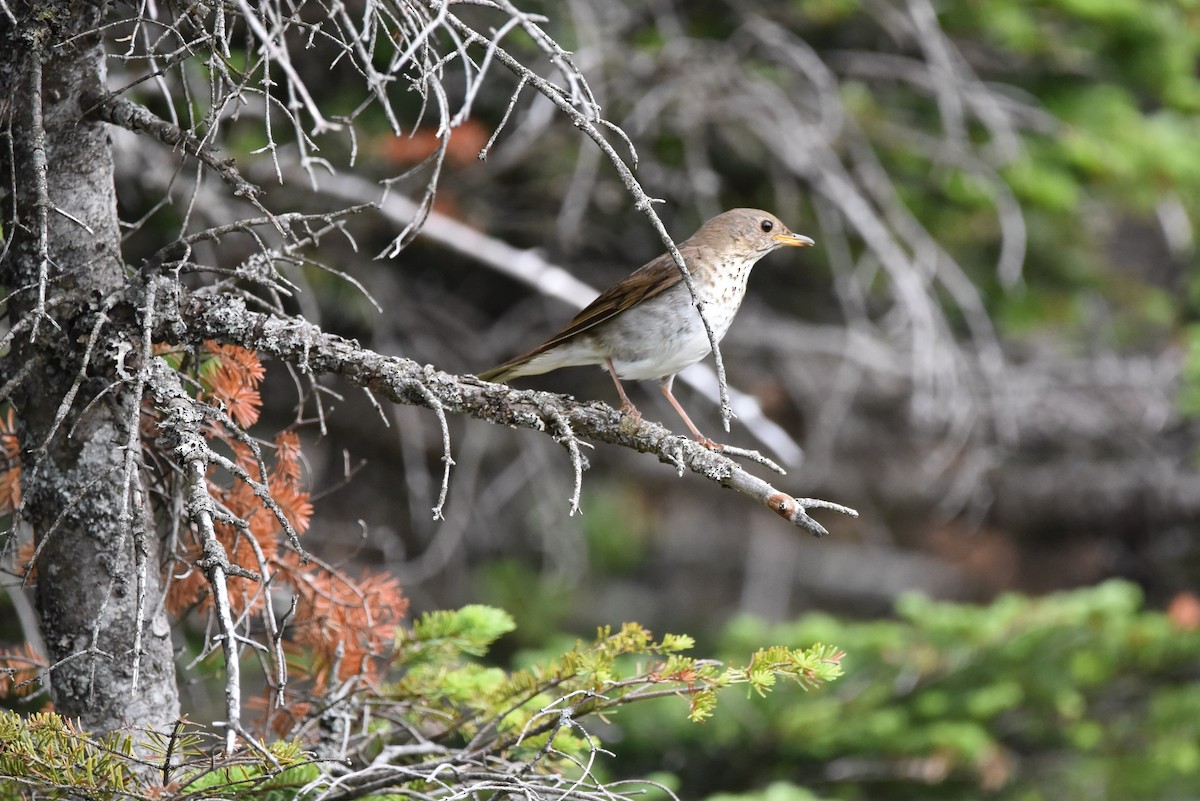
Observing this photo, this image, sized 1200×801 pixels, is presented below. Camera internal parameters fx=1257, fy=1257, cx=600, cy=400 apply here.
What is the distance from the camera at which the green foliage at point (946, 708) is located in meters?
4.82

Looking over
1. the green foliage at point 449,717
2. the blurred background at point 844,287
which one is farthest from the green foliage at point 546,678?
the blurred background at point 844,287

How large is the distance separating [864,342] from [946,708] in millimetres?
2043

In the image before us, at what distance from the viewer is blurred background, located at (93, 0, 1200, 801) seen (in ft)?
16.5

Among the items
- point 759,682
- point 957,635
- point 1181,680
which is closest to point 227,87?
point 759,682

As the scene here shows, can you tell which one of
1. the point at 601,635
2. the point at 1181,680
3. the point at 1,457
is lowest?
the point at 1181,680

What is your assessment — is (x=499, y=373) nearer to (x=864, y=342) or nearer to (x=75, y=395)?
(x=75, y=395)

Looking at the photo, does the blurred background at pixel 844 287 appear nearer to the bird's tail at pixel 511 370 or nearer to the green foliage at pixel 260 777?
the bird's tail at pixel 511 370

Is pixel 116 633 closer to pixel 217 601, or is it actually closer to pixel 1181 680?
pixel 217 601

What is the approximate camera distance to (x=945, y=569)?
31.2 feet

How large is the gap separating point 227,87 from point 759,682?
154 cm

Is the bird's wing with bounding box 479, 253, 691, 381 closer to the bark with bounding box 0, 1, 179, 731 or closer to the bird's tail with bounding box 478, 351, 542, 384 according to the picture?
the bird's tail with bounding box 478, 351, 542, 384

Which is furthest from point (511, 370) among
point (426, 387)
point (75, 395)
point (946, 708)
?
point (946, 708)

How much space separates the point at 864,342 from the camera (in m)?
6.31

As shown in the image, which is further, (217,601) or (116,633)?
(116,633)
